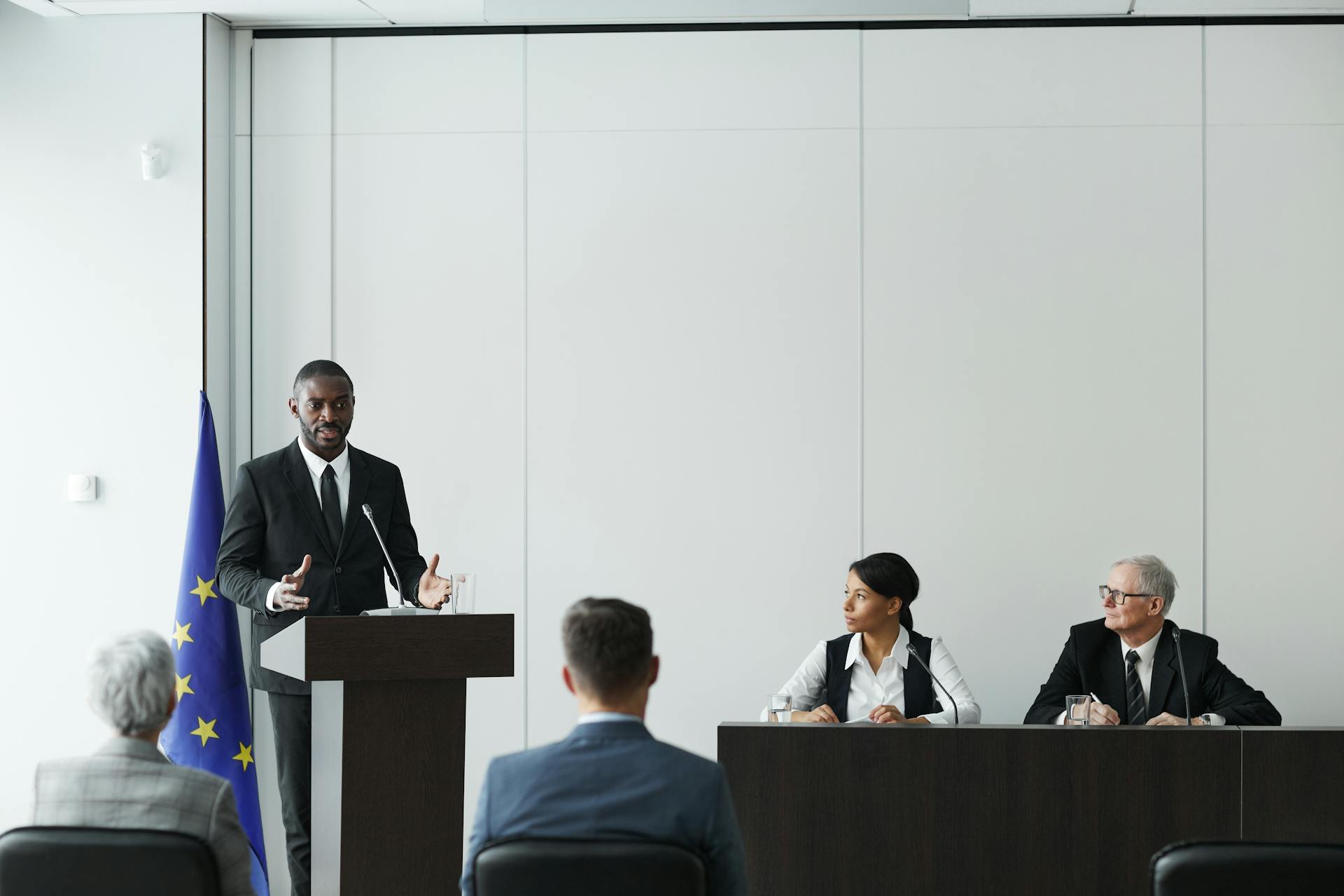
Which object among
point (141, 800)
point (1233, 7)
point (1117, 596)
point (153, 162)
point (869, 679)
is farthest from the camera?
point (153, 162)

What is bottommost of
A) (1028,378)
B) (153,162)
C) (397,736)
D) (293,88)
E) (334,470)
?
(397,736)

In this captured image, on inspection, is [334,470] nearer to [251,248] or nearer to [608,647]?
[251,248]

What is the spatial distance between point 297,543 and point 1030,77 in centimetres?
327

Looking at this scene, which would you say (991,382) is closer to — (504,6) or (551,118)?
(551,118)

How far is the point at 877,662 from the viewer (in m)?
4.09

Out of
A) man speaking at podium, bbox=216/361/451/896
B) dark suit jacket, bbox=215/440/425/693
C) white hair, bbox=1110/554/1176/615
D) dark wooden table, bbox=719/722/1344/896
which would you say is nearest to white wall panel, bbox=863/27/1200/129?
white hair, bbox=1110/554/1176/615

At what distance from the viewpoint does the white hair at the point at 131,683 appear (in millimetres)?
2115

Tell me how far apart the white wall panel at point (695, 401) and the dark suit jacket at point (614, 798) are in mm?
2968

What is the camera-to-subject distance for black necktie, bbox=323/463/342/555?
12.6 feet

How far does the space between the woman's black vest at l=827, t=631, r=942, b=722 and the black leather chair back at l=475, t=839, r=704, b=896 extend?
231 cm

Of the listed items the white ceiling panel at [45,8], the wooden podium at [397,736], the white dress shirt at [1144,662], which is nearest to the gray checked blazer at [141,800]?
the wooden podium at [397,736]

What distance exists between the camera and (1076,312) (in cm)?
488

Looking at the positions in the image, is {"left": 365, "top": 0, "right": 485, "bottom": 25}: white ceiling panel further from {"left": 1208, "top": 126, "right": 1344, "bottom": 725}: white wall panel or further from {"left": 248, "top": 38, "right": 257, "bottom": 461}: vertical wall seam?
{"left": 1208, "top": 126, "right": 1344, "bottom": 725}: white wall panel

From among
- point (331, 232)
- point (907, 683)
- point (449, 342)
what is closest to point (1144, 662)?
point (907, 683)
